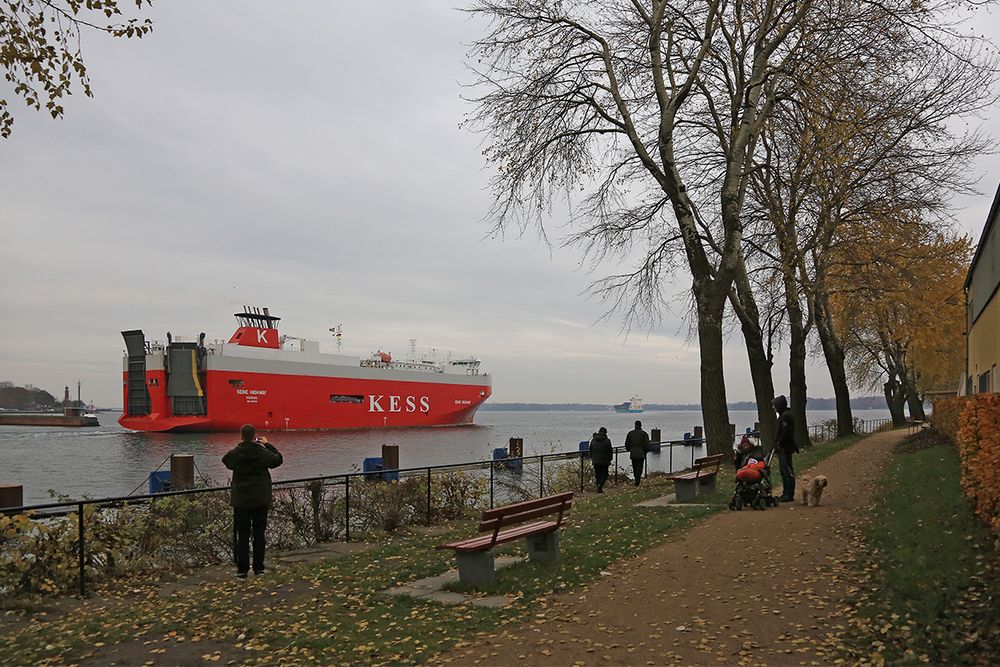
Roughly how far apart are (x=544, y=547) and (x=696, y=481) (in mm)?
5635

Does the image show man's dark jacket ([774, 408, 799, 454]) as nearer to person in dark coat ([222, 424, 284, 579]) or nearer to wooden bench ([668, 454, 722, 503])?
wooden bench ([668, 454, 722, 503])

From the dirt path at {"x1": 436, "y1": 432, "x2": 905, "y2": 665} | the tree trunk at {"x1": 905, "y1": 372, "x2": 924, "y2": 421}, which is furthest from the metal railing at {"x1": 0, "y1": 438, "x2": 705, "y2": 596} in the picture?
the tree trunk at {"x1": 905, "y1": 372, "x2": 924, "y2": 421}

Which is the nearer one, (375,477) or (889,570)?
(889,570)

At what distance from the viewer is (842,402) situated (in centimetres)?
3041

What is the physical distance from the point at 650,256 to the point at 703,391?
13.4ft

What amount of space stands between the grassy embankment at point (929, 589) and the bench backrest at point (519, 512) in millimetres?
2783

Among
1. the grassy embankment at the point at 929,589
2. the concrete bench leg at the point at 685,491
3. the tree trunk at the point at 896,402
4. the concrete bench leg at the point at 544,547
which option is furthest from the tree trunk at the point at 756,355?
the tree trunk at the point at 896,402

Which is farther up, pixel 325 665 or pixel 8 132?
pixel 8 132

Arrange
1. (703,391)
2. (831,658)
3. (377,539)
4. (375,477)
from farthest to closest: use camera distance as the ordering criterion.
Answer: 1. (703,391)
2. (375,477)
3. (377,539)
4. (831,658)

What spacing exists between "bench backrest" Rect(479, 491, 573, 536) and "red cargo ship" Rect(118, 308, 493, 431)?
51858mm

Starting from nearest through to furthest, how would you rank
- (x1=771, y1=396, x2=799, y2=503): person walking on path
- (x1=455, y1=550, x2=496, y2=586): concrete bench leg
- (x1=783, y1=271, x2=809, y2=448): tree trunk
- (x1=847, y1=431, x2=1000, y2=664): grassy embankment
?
(x1=847, y1=431, x2=1000, y2=664): grassy embankment → (x1=455, y1=550, x2=496, y2=586): concrete bench leg → (x1=771, y1=396, x2=799, y2=503): person walking on path → (x1=783, y1=271, x2=809, y2=448): tree trunk

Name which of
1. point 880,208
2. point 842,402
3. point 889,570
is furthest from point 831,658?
point 842,402

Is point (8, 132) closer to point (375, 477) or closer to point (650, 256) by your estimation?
point (375, 477)

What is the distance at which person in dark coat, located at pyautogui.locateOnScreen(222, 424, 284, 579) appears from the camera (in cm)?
803
